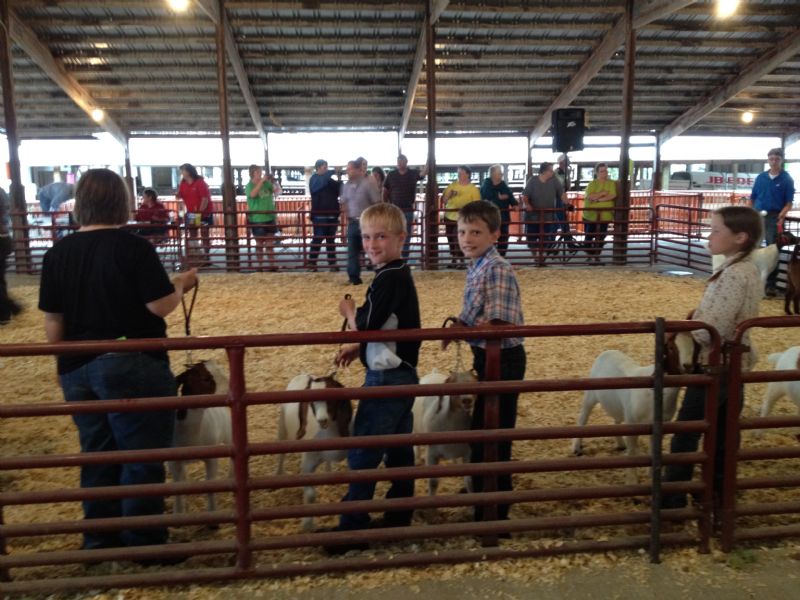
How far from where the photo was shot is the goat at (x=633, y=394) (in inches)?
116

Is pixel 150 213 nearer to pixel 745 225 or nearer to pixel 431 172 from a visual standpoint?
pixel 431 172

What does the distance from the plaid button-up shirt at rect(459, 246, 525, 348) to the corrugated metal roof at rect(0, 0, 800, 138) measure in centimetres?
1002

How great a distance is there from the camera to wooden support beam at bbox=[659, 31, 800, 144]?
569 inches

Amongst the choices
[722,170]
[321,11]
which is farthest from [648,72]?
[722,170]

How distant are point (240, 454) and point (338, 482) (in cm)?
40

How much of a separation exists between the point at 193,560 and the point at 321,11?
39.3 feet

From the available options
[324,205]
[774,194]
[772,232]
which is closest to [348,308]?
[774,194]

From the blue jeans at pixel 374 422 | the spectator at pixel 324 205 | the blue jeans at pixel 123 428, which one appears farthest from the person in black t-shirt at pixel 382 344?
the spectator at pixel 324 205

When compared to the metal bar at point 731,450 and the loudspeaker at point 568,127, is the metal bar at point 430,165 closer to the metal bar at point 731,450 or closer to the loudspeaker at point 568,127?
the loudspeaker at point 568,127

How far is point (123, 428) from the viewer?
2686 millimetres

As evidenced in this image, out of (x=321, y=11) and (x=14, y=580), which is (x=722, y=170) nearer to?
(x=321, y=11)

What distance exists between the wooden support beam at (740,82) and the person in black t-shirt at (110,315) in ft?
51.2

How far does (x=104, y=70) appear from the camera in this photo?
50.5 ft

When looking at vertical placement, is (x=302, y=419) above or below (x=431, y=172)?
below
